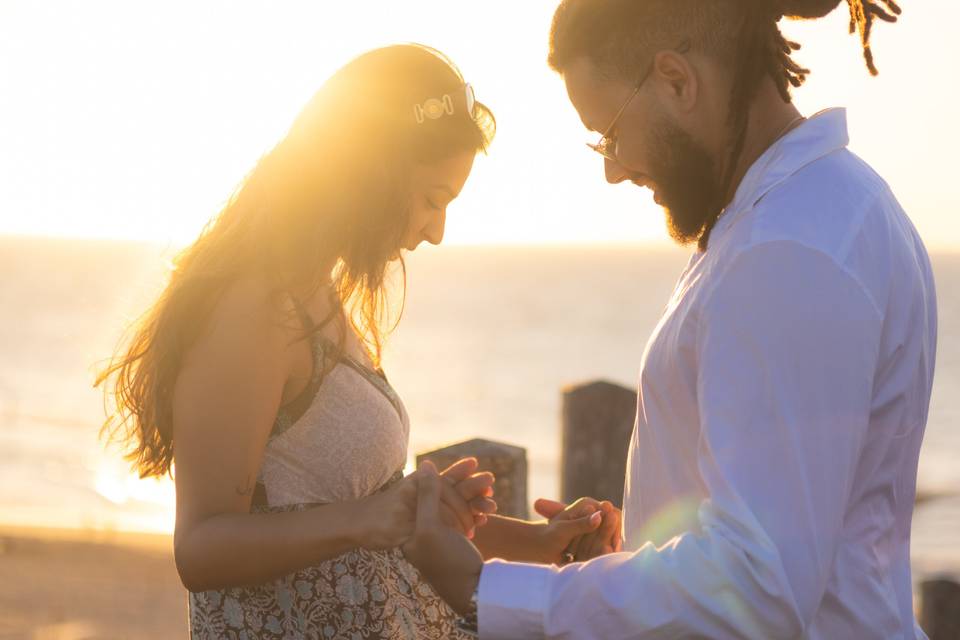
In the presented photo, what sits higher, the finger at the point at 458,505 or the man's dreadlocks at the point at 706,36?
the man's dreadlocks at the point at 706,36

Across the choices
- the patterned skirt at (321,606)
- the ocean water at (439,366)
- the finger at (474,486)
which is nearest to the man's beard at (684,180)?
Result: the finger at (474,486)

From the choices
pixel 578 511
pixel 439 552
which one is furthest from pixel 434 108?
pixel 439 552

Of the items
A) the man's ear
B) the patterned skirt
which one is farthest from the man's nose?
the patterned skirt

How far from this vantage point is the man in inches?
74.7

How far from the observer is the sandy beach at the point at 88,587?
28.5 ft

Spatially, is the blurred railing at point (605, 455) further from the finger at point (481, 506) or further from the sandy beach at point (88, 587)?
the sandy beach at point (88, 587)

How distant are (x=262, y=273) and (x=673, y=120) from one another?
3.29 ft

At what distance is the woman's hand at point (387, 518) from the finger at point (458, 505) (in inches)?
2.9

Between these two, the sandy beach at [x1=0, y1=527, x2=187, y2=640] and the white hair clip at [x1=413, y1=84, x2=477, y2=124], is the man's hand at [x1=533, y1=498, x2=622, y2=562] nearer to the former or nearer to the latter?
the white hair clip at [x1=413, y1=84, x2=477, y2=124]

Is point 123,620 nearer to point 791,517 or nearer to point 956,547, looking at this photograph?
point 791,517

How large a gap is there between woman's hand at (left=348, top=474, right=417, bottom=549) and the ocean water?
939 mm

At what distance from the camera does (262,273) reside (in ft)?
8.93

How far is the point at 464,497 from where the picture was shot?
2.67 meters

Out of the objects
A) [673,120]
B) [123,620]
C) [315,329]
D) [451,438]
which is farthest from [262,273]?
[451,438]
